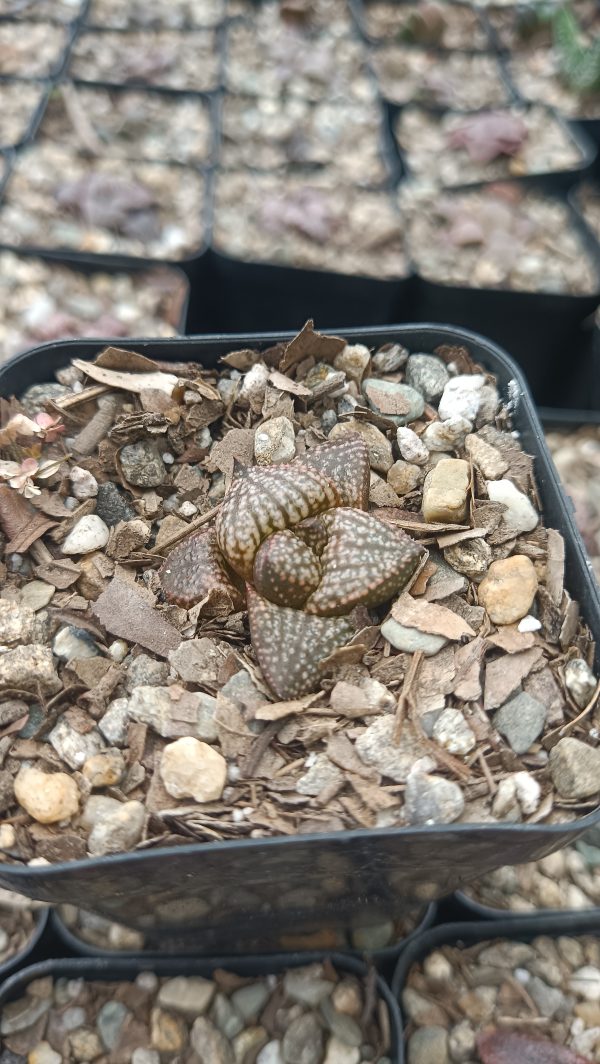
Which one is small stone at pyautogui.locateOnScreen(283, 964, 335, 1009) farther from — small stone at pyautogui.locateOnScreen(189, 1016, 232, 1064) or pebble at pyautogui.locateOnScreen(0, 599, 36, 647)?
pebble at pyautogui.locateOnScreen(0, 599, 36, 647)

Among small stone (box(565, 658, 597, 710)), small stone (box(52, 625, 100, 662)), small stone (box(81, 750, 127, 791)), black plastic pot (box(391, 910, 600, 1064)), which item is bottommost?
black plastic pot (box(391, 910, 600, 1064))

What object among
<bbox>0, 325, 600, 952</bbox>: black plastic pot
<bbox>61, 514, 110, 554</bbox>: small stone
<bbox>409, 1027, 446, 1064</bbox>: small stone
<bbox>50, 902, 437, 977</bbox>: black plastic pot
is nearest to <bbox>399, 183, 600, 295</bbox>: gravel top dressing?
<bbox>0, 325, 600, 952</bbox>: black plastic pot

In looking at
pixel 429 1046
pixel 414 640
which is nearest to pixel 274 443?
pixel 414 640

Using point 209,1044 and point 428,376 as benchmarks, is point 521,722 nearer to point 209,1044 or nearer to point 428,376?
point 428,376

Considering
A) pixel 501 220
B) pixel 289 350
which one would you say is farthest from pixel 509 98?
pixel 289 350

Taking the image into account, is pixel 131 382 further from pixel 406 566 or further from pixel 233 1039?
pixel 233 1039

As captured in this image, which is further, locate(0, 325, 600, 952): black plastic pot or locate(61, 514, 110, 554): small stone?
locate(61, 514, 110, 554): small stone

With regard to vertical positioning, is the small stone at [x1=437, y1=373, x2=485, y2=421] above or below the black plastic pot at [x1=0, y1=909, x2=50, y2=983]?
above

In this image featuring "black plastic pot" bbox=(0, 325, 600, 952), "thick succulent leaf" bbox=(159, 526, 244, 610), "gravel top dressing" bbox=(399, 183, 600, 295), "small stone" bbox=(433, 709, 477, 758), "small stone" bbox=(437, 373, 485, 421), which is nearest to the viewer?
"black plastic pot" bbox=(0, 325, 600, 952)

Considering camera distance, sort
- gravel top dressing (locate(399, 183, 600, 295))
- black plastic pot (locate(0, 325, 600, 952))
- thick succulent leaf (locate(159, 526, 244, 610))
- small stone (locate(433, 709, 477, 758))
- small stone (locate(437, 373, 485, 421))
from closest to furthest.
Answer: black plastic pot (locate(0, 325, 600, 952))
small stone (locate(433, 709, 477, 758))
thick succulent leaf (locate(159, 526, 244, 610))
small stone (locate(437, 373, 485, 421))
gravel top dressing (locate(399, 183, 600, 295))
